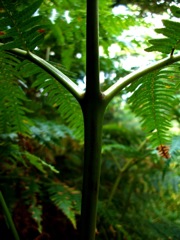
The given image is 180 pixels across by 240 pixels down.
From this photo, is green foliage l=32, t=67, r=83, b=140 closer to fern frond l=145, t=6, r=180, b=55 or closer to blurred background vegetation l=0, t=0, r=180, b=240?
blurred background vegetation l=0, t=0, r=180, b=240

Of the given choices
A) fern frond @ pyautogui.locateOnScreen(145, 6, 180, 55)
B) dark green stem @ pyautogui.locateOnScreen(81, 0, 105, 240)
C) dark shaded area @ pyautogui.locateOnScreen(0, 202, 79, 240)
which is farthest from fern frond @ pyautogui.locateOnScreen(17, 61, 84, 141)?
dark shaded area @ pyautogui.locateOnScreen(0, 202, 79, 240)

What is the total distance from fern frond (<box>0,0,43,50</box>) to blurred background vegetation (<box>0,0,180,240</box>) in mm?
143

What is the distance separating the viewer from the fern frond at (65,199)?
1.04 m

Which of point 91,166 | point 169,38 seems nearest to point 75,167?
point 91,166

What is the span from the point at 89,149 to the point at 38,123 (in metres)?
0.71

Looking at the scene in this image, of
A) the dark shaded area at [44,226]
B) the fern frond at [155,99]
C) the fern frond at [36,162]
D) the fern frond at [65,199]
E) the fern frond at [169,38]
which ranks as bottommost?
the dark shaded area at [44,226]

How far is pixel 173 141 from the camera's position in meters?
0.97

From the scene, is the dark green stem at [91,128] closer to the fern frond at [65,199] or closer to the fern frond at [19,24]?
the fern frond at [19,24]

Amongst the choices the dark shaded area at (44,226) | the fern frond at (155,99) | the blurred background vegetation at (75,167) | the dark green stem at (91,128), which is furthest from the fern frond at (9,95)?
the dark shaded area at (44,226)

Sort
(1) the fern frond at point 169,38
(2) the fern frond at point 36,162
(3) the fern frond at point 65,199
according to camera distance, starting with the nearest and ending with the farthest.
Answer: (1) the fern frond at point 169,38 < (2) the fern frond at point 36,162 < (3) the fern frond at point 65,199

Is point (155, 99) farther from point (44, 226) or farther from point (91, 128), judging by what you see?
point (44, 226)

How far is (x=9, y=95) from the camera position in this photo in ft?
2.51

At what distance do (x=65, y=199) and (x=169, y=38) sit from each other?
763mm

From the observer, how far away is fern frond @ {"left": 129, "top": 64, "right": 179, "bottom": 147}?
669mm
